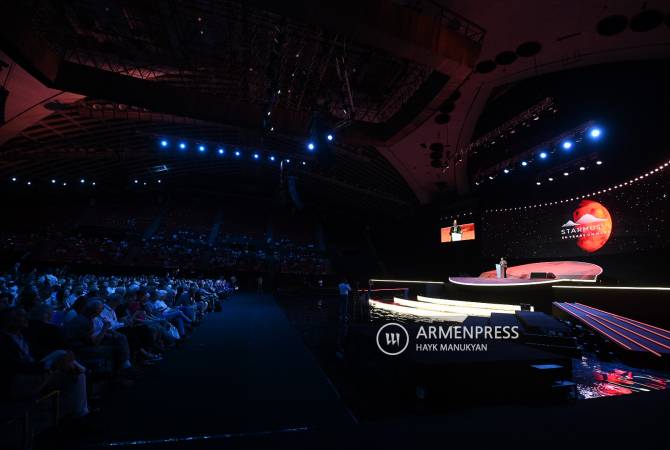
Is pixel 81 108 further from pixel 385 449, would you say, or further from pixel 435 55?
pixel 385 449

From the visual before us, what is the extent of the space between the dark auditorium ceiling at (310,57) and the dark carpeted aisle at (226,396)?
683 cm

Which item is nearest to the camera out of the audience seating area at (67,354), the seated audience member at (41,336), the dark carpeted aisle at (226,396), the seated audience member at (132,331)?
the audience seating area at (67,354)

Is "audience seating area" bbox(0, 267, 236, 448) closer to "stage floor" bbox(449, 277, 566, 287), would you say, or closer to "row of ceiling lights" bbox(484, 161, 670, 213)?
"stage floor" bbox(449, 277, 566, 287)

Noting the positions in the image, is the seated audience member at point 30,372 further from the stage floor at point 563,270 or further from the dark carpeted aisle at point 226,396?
the stage floor at point 563,270

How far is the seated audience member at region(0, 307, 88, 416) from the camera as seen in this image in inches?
103

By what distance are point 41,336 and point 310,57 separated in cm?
1055

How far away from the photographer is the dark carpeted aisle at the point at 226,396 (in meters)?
3.00

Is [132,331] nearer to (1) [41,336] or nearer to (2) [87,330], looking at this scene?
(2) [87,330]

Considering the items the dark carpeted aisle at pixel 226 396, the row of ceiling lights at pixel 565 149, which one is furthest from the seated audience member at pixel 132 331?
the row of ceiling lights at pixel 565 149

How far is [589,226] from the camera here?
12508 mm

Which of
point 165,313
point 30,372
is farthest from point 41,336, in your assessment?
point 165,313

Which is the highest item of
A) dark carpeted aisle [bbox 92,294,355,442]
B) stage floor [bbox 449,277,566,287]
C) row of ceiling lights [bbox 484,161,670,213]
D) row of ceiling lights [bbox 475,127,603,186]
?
row of ceiling lights [bbox 475,127,603,186]

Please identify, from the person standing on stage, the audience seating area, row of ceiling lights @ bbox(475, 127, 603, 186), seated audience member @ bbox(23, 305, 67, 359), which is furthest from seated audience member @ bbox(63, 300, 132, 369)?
the person standing on stage

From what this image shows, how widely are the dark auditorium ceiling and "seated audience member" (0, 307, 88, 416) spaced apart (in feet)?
22.2
